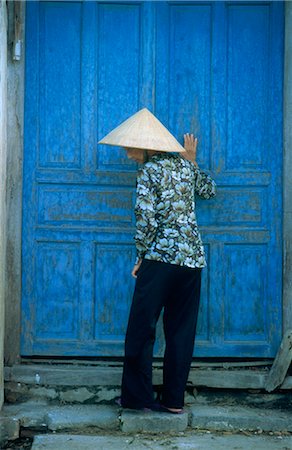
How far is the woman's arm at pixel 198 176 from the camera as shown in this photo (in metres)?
5.73

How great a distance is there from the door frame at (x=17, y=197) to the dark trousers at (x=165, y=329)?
738 millimetres

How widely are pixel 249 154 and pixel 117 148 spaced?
0.91 metres

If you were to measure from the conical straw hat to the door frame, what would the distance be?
72 cm

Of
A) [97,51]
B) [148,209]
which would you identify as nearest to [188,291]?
[148,209]

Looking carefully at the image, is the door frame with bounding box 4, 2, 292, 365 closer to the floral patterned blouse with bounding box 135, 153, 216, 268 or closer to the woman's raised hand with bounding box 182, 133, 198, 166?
the woman's raised hand with bounding box 182, 133, 198, 166

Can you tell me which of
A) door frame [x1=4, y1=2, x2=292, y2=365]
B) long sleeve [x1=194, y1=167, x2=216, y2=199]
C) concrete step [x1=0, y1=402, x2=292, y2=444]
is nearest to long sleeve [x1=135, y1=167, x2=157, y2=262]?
long sleeve [x1=194, y1=167, x2=216, y2=199]

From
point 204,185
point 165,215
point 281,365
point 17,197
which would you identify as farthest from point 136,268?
point 281,365

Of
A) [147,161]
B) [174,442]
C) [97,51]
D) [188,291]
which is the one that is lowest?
[174,442]

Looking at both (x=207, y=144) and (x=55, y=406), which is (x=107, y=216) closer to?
(x=207, y=144)

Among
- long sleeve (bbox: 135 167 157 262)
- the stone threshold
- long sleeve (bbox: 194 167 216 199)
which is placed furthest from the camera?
the stone threshold

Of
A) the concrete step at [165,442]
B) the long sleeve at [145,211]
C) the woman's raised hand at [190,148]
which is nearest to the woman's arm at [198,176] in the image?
the woman's raised hand at [190,148]

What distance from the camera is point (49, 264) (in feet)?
19.6

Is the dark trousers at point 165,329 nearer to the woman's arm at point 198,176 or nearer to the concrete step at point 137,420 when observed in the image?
the concrete step at point 137,420

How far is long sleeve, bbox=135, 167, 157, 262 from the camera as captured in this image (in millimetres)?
5340
